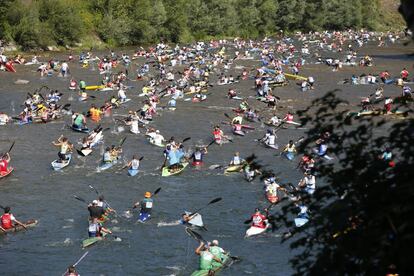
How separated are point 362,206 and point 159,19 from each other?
8284cm

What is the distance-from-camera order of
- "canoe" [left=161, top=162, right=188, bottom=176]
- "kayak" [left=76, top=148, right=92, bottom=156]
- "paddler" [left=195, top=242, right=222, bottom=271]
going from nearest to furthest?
"paddler" [left=195, top=242, right=222, bottom=271]
"canoe" [left=161, top=162, right=188, bottom=176]
"kayak" [left=76, top=148, right=92, bottom=156]

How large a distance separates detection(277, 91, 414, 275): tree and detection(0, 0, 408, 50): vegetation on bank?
218ft

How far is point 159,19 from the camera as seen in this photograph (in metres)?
86.9

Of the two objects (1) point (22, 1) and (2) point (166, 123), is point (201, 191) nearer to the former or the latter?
(2) point (166, 123)

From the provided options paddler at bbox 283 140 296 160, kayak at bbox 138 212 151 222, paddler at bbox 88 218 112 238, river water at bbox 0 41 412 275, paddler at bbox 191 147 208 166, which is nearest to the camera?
river water at bbox 0 41 412 275

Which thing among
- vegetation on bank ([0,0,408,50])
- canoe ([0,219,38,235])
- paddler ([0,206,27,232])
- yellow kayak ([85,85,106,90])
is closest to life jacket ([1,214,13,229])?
paddler ([0,206,27,232])

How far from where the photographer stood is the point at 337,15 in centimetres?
12500

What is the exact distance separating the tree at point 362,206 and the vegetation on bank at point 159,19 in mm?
66573

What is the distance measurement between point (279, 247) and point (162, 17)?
233ft

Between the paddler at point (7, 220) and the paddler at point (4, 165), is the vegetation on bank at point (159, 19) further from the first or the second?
the paddler at point (7, 220)

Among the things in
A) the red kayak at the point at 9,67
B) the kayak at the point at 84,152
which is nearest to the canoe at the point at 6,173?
the kayak at the point at 84,152

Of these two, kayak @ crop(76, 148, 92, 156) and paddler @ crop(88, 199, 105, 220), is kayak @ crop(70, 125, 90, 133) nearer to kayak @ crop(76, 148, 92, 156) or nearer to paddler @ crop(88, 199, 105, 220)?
kayak @ crop(76, 148, 92, 156)

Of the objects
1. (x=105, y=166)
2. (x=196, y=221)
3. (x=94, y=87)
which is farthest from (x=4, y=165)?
(x=94, y=87)

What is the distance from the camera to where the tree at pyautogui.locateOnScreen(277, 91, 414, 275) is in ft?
19.2
